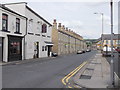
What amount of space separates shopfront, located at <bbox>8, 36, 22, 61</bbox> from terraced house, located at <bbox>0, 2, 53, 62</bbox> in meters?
0.15

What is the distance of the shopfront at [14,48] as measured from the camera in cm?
2442

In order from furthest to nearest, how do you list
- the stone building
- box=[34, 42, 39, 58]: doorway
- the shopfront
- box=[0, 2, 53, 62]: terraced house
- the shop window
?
box=[34, 42, 39, 58]: doorway → box=[0, 2, 53, 62]: terraced house → the shop window → the shopfront → the stone building

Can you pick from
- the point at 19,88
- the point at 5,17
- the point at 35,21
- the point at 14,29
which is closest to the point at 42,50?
the point at 35,21

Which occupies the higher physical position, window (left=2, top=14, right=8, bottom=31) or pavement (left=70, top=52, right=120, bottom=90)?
window (left=2, top=14, right=8, bottom=31)

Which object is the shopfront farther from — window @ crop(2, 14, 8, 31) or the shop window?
window @ crop(2, 14, 8, 31)

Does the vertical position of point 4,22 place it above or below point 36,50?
above

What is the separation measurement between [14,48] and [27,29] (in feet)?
17.9

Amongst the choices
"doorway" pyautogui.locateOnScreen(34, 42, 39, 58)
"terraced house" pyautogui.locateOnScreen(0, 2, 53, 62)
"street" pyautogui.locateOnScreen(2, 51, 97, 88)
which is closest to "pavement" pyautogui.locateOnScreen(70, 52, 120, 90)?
"street" pyautogui.locateOnScreen(2, 51, 97, 88)

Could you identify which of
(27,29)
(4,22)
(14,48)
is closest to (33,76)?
(4,22)

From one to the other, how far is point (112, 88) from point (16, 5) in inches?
1000

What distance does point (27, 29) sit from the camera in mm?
30031

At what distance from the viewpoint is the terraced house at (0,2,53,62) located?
25.8 meters

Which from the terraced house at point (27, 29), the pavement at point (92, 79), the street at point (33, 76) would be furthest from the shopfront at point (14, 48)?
the pavement at point (92, 79)

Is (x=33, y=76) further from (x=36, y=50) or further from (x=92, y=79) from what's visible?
(x=36, y=50)
